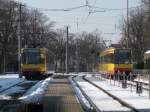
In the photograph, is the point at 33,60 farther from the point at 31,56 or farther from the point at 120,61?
the point at 120,61

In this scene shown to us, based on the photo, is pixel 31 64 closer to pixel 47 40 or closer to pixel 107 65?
pixel 107 65

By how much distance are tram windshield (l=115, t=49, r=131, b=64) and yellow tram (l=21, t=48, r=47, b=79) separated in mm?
7914

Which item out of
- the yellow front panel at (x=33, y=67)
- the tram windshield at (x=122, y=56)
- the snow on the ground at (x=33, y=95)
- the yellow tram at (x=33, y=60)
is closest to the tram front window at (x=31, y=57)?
the yellow tram at (x=33, y=60)

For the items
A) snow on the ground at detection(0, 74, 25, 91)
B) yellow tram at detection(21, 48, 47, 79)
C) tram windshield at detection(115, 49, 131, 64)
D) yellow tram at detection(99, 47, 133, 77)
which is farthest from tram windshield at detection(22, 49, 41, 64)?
tram windshield at detection(115, 49, 131, 64)

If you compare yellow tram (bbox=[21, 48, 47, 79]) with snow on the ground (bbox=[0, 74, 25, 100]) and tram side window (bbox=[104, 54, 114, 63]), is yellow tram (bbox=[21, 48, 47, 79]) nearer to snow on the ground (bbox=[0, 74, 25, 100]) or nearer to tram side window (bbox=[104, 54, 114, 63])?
snow on the ground (bbox=[0, 74, 25, 100])

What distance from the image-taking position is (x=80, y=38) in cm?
15450

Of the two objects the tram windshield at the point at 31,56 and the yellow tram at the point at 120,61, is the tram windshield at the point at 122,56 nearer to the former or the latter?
the yellow tram at the point at 120,61

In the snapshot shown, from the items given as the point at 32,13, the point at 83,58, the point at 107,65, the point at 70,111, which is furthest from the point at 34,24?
the point at 70,111

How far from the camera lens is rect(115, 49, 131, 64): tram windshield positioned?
2438 inches

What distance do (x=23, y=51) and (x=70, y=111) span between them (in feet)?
131

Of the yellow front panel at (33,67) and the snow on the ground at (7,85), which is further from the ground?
the yellow front panel at (33,67)

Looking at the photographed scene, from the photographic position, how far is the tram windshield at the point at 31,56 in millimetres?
61219

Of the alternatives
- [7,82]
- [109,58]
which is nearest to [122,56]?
[109,58]

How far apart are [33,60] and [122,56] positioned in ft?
31.8
